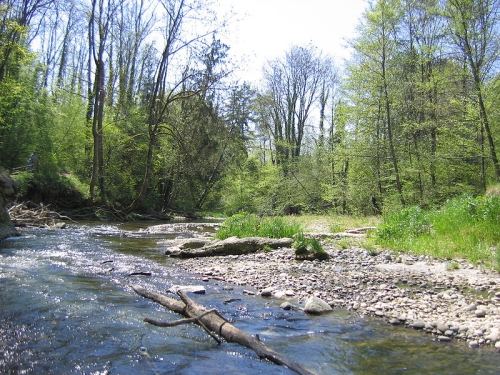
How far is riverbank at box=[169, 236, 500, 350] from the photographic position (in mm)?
4617

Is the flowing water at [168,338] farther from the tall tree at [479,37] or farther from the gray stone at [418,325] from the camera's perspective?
the tall tree at [479,37]

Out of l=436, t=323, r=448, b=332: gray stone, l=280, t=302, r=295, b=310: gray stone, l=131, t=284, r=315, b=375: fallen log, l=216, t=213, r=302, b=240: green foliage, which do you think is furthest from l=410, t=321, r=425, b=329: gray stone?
l=216, t=213, r=302, b=240: green foliage

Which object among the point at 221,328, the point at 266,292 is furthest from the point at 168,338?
the point at 266,292

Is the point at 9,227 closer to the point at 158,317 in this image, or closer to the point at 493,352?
the point at 158,317

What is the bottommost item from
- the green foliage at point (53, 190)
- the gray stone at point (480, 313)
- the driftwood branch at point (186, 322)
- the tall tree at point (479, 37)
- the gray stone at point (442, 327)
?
the gray stone at point (442, 327)

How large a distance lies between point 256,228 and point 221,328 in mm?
7912

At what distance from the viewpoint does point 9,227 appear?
1124 centimetres

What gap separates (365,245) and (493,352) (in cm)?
563

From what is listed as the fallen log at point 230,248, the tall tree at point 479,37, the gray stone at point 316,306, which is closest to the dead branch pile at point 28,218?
the fallen log at point 230,248

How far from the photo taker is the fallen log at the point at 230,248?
9805 millimetres

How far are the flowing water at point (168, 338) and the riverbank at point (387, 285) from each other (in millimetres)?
347

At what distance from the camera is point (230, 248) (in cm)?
991

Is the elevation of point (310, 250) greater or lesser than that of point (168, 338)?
greater

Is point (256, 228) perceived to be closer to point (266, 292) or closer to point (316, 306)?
point (266, 292)
